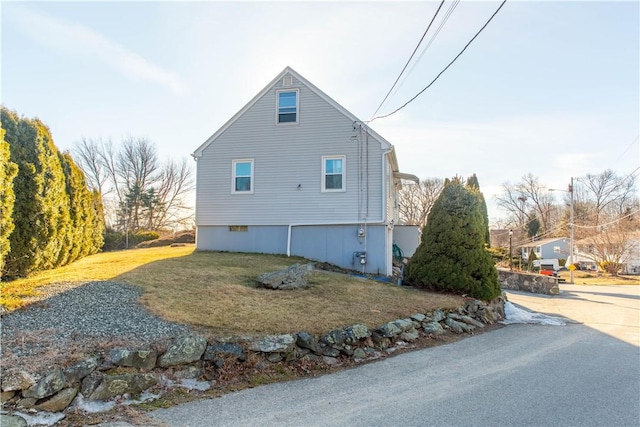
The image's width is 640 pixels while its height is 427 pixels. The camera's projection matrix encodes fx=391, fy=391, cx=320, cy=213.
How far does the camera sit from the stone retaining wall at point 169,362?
401 centimetres

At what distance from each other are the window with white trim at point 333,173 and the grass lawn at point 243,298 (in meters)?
4.22

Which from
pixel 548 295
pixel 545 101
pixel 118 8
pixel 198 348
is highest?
pixel 118 8

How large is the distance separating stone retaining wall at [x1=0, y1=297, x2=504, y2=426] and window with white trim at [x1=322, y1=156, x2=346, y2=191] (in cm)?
752

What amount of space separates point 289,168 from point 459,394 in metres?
11.0

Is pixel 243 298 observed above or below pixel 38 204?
below

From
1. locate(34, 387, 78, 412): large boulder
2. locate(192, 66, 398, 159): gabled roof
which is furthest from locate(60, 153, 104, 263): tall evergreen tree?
locate(34, 387, 78, 412): large boulder

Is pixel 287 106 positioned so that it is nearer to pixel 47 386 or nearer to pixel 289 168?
pixel 289 168

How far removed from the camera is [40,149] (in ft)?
28.2

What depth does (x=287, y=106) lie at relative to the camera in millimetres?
14961

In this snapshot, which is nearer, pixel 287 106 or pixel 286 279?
pixel 286 279

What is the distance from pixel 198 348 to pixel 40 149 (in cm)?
652

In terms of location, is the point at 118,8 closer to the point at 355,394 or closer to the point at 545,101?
the point at 355,394

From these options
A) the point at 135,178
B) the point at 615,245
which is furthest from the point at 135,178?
the point at 615,245

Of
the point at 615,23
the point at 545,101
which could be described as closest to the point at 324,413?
the point at 615,23
